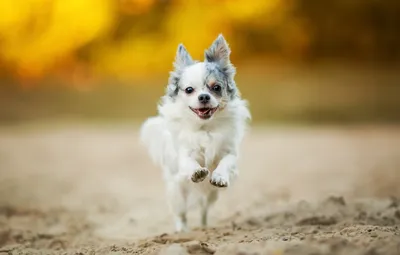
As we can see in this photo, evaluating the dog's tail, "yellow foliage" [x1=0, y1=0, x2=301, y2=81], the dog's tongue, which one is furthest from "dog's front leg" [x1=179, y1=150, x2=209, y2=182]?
"yellow foliage" [x1=0, y1=0, x2=301, y2=81]

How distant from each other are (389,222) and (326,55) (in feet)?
28.7

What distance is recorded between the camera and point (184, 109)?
3.98 meters

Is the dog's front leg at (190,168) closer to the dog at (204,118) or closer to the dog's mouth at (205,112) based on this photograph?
the dog at (204,118)

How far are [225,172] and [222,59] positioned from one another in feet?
2.87

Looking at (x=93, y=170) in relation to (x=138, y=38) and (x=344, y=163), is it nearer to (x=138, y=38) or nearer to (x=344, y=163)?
(x=344, y=163)

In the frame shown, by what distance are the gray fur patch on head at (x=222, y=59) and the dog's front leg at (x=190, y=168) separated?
1.85 ft

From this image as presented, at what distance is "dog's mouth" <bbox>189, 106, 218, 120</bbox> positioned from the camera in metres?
3.81

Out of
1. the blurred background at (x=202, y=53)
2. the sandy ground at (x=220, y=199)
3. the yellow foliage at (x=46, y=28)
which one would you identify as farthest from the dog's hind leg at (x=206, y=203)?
the yellow foliage at (x=46, y=28)

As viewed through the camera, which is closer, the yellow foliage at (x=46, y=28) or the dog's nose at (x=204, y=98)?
the dog's nose at (x=204, y=98)

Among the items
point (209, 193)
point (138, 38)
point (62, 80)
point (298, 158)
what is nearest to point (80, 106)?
point (62, 80)

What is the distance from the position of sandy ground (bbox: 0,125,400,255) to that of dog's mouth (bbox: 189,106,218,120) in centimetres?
86

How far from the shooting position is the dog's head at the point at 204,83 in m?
3.80

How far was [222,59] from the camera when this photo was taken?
407cm

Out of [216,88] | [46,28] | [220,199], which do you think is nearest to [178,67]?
[216,88]
